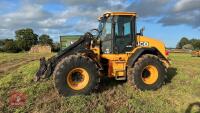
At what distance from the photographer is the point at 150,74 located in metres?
11.8

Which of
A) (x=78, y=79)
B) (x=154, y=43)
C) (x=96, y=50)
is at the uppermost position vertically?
(x=154, y=43)

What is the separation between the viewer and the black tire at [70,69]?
980 centimetres

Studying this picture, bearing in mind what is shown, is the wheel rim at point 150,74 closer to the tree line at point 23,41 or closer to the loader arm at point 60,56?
the loader arm at point 60,56

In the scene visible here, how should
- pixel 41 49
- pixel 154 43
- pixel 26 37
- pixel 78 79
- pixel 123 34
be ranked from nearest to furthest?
pixel 78 79, pixel 123 34, pixel 154 43, pixel 41 49, pixel 26 37

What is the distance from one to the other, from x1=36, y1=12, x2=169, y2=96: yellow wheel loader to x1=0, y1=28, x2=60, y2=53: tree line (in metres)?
36.6

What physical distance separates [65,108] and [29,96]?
5.02 feet

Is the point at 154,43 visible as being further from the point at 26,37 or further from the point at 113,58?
the point at 26,37

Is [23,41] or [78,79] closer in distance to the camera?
[78,79]

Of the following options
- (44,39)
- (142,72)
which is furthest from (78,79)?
(44,39)

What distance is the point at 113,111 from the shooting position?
9.01 m

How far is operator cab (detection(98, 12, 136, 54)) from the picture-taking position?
444 inches

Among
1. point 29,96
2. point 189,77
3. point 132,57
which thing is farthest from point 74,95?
point 189,77

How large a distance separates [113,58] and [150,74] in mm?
1547

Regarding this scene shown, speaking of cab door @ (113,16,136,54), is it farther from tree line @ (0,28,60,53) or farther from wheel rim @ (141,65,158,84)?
tree line @ (0,28,60,53)
